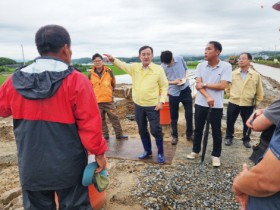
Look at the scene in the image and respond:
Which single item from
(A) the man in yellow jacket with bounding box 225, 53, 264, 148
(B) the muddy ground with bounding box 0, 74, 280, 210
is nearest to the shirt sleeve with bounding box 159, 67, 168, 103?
(B) the muddy ground with bounding box 0, 74, 280, 210

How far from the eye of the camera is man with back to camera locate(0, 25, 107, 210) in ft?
5.47

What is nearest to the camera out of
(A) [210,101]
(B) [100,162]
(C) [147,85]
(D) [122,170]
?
(B) [100,162]

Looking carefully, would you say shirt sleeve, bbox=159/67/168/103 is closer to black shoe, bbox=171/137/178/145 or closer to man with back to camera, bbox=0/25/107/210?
black shoe, bbox=171/137/178/145

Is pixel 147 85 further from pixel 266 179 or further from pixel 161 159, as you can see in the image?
pixel 266 179

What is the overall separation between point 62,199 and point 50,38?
128cm

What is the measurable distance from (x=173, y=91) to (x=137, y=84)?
1.37m

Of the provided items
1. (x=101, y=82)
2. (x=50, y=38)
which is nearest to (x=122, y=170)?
(x=101, y=82)

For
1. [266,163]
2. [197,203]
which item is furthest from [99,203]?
[266,163]

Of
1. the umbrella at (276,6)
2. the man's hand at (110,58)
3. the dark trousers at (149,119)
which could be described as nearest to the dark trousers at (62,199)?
the umbrella at (276,6)

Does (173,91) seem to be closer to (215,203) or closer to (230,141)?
(230,141)

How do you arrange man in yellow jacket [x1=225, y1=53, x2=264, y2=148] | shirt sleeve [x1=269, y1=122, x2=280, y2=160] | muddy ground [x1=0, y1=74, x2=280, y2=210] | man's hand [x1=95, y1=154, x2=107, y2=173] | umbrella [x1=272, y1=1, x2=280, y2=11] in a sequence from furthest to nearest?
man in yellow jacket [x1=225, y1=53, x2=264, y2=148] < muddy ground [x1=0, y1=74, x2=280, y2=210] < man's hand [x1=95, y1=154, x2=107, y2=173] < umbrella [x1=272, y1=1, x2=280, y2=11] < shirt sleeve [x1=269, y1=122, x2=280, y2=160]

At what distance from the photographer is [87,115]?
1734 mm

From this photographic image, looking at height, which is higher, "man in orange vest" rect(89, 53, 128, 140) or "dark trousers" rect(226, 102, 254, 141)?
"man in orange vest" rect(89, 53, 128, 140)

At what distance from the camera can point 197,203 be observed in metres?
2.86
